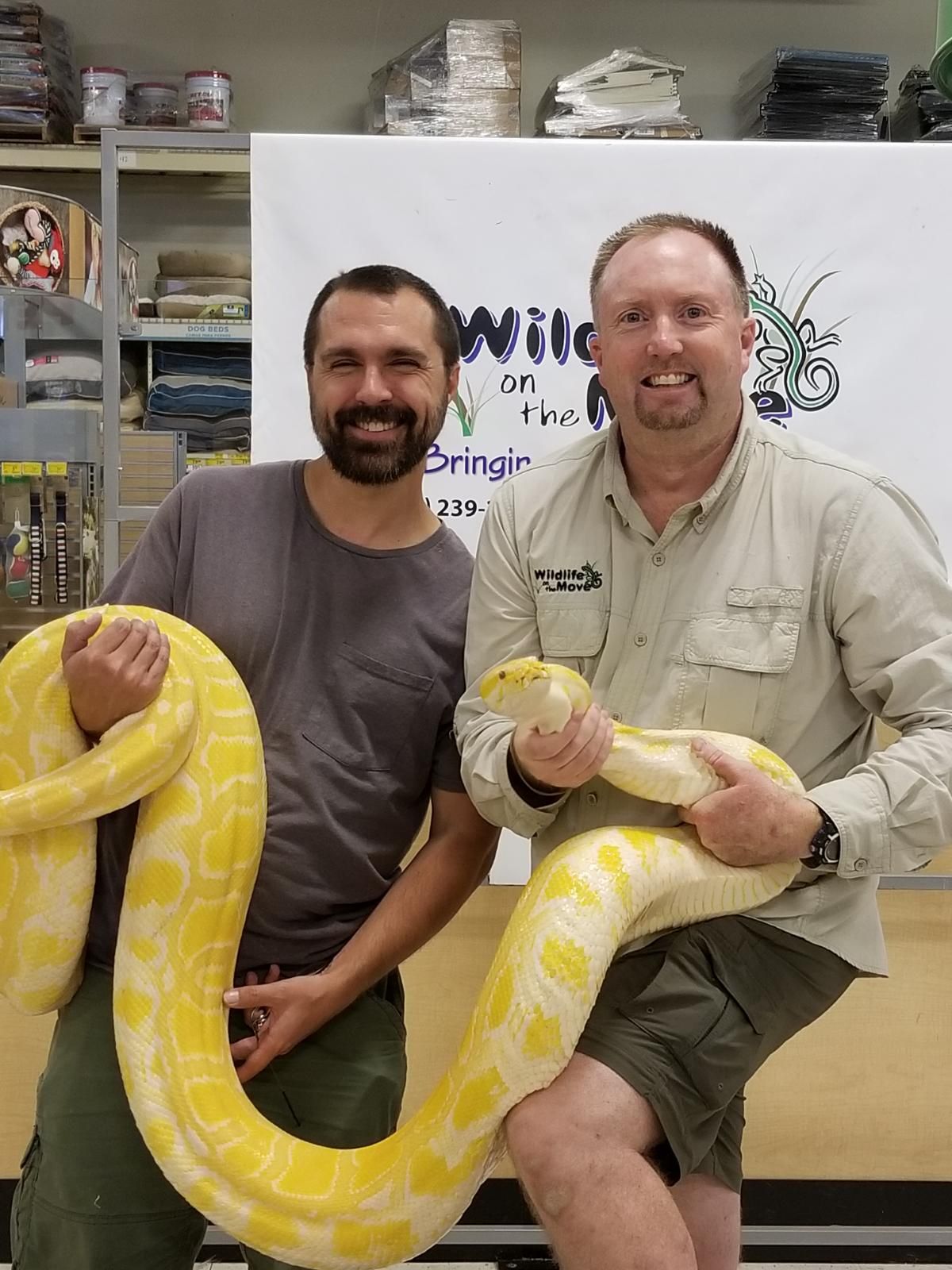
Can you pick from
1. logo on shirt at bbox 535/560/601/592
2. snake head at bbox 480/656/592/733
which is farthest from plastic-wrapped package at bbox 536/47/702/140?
snake head at bbox 480/656/592/733

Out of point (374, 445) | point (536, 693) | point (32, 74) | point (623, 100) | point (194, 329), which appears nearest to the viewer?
point (536, 693)

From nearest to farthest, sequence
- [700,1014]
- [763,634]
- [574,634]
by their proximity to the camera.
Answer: [700,1014] → [763,634] → [574,634]

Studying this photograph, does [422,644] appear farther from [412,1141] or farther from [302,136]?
[302,136]

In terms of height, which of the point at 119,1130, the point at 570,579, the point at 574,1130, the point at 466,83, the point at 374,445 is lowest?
the point at 119,1130

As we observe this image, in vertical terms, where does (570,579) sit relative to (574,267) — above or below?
below

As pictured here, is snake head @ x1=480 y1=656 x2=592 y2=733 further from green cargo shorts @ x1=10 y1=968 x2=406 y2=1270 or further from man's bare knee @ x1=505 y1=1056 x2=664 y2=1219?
green cargo shorts @ x1=10 y1=968 x2=406 y2=1270

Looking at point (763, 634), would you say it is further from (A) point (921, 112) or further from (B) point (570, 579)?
(A) point (921, 112)

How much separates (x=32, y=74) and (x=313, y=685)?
4.67 meters

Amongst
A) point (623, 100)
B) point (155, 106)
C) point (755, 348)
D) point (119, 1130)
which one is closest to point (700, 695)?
point (119, 1130)

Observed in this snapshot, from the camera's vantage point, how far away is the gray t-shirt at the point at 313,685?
200cm

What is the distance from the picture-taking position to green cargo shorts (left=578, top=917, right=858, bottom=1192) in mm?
1615

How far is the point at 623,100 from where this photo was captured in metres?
4.64

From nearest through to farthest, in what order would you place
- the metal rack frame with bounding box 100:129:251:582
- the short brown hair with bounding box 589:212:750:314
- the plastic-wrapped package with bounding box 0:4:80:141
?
the short brown hair with bounding box 589:212:750:314 → the metal rack frame with bounding box 100:129:251:582 → the plastic-wrapped package with bounding box 0:4:80:141

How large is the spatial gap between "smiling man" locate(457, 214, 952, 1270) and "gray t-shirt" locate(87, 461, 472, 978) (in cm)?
A: 17
